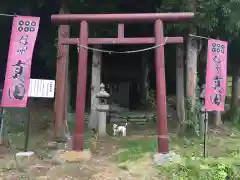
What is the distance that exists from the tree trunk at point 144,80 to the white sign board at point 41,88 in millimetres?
8563

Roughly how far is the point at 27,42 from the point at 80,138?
8.76 ft

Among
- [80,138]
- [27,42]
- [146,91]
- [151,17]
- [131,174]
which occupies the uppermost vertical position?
[151,17]

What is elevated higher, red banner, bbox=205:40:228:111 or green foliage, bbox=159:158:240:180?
red banner, bbox=205:40:228:111

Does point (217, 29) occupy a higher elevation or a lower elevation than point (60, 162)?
higher

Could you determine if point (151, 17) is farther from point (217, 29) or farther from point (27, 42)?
point (217, 29)

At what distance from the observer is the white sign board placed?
7.85 meters

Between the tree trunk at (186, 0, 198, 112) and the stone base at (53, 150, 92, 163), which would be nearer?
the stone base at (53, 150, 92, 163)

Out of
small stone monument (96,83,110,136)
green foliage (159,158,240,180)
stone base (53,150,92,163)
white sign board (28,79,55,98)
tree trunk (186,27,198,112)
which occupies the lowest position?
green foliage (159,158,240,180)

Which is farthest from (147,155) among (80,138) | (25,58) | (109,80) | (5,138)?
(109,80)

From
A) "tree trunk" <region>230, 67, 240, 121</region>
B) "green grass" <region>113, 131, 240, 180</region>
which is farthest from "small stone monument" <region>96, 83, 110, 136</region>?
"tree trunk" <region>230, 67, 240, 121</region>

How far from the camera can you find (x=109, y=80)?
52.4ft

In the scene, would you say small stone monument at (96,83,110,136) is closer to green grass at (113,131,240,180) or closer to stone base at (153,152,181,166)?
green grass at (113,131,240,180)

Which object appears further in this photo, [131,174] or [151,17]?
[151,17]

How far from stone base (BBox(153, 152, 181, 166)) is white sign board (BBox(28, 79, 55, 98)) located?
9.63ft
